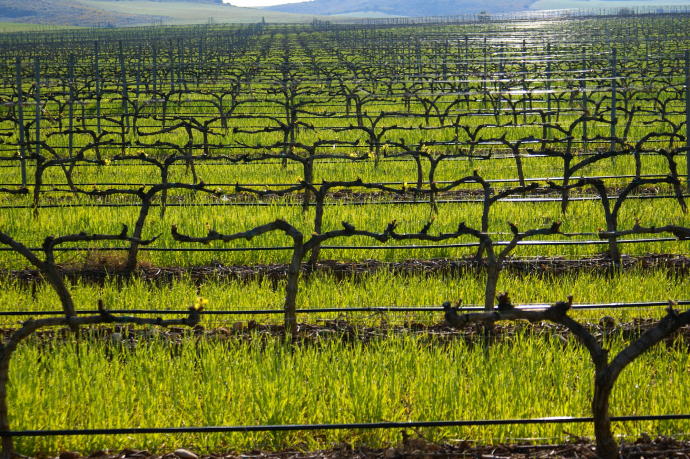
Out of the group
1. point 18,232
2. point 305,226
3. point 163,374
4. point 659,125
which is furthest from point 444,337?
point 659,125

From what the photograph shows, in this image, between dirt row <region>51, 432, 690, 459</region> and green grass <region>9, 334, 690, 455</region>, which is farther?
green grass <region>9, 334, 690, 455</region>

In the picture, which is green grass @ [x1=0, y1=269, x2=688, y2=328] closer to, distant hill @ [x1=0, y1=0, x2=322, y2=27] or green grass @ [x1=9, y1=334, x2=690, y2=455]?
green grass @ [x1=9, y1=334, x2=690, y2=455]

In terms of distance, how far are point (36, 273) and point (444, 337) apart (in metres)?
3.58

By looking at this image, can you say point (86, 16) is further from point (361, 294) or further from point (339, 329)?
point (339, 329)

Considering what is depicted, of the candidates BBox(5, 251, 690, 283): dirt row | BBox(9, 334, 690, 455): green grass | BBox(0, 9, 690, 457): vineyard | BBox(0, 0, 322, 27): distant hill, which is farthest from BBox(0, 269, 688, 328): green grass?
BBox(0, 0, 322, 27): distant hill

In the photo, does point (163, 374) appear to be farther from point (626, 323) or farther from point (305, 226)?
point (305, 226)

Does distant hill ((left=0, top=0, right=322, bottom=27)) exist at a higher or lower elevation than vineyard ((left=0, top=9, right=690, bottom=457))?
higher

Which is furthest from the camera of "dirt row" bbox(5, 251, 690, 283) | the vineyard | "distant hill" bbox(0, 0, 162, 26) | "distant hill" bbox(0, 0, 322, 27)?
"distant hill" bbox(0, 0, 322, 27)

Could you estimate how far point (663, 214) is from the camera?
8.87m

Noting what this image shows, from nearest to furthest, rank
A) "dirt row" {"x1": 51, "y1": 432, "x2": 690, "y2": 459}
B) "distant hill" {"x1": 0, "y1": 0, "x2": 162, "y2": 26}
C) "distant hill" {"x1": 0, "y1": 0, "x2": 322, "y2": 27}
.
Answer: "dirt row" {"x1": 51, "y1": 432, "x2": 690, "y2": 459}
"distant hill" {"x1": 0, "y1": 0, "x2": 162, "y2": 26}
"distant hill" {"x1": 0, "y1": 0, "x2": 322, "y2": 27}

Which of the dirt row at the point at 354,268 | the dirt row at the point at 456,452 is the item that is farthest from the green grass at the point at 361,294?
the dirt row at the point at 456,452

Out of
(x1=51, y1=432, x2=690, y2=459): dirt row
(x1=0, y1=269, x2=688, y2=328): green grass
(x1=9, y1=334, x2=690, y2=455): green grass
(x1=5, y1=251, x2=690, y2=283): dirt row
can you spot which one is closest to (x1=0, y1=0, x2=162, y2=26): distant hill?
(x1=5, y1=251, x2=690, y2=283): dirt row

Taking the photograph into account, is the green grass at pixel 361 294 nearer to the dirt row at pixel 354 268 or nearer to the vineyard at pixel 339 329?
the vineyard at pixel 339 329

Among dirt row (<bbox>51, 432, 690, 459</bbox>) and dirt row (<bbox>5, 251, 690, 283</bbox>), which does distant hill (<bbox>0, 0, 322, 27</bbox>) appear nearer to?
dirt row (<bbox>5, 251, 690, 283</bbox>)
